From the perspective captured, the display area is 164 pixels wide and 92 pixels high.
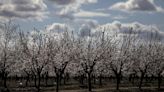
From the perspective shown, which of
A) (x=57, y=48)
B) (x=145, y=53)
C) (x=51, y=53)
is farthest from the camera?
(x=145, y=53)

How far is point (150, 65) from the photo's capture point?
261 feet

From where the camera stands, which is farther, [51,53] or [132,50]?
[132,50]

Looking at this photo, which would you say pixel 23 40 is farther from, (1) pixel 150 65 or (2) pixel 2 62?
(1) pixel 150 65

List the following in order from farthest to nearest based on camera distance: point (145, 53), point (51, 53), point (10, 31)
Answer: point (145, 53)
point (10, 31)
point (51, 53)

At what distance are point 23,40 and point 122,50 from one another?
2132cm

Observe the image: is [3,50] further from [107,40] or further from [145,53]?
[145,53]

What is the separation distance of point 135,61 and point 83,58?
682 inches

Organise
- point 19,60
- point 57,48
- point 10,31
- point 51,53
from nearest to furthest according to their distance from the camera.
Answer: point 51,53 < point 57,48 < point 10,31 < point 19,60

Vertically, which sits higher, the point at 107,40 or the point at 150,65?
the point at 107,40

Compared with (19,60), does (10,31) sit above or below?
above

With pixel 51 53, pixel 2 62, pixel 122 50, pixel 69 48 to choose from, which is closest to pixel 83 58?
pixel 69 48

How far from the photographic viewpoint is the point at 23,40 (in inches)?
3118

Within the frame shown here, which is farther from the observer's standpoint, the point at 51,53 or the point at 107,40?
the point at 107,40

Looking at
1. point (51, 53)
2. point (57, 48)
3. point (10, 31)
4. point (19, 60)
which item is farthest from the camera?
point (19, 60)
